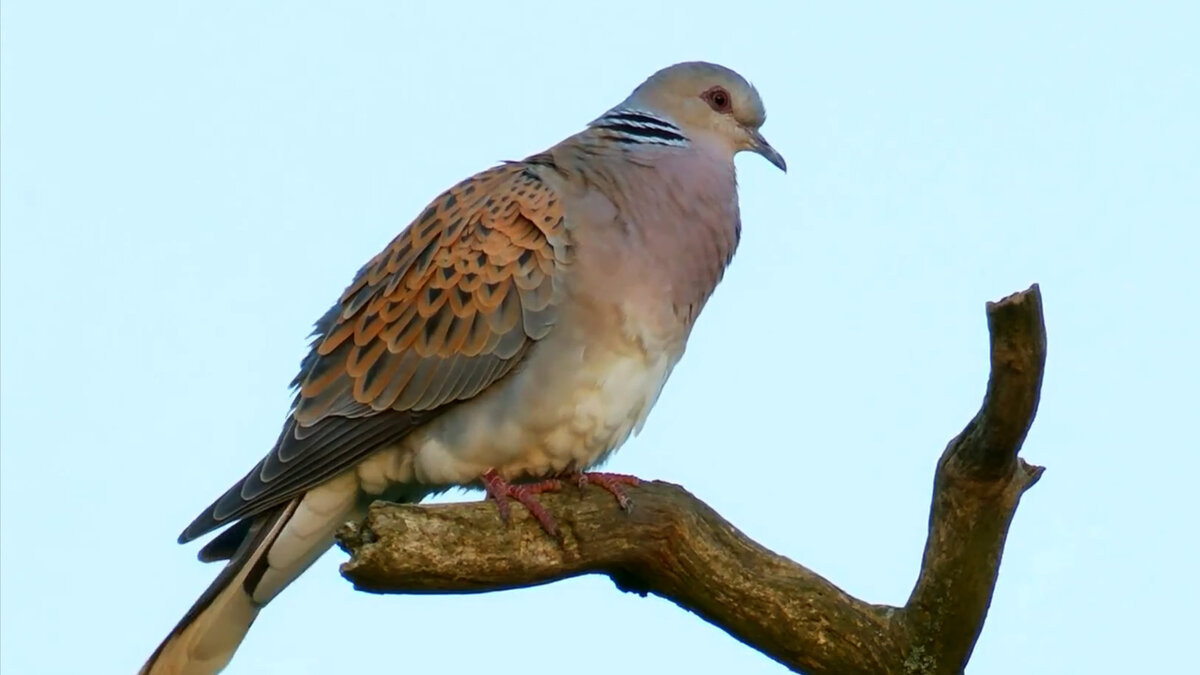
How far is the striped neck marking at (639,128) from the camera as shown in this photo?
17.7 ft

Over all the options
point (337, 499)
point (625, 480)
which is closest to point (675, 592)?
point (625, 480)

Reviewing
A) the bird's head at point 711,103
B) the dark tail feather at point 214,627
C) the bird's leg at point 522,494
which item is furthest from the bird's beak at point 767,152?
the dark tail feather at point 214,627

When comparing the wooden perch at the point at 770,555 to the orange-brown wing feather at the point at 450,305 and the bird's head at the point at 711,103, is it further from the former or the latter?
the bird's head at the point at 711,103

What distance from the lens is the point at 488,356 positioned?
16.1 ft

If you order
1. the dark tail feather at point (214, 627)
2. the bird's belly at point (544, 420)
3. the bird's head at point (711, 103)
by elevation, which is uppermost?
the bird's head at point (711, 103)

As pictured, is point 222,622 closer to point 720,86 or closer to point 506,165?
point 506,165

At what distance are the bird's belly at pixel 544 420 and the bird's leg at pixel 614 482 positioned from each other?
21cm

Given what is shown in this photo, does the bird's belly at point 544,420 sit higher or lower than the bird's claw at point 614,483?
higher

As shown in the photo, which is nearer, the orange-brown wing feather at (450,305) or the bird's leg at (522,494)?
the bird's leg at (522,494)

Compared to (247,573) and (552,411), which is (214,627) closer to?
(247,573)

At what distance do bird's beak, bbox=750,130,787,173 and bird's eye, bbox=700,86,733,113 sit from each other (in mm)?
118

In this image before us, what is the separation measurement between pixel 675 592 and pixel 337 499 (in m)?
1.20

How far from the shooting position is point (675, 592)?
Result: 4.30 m

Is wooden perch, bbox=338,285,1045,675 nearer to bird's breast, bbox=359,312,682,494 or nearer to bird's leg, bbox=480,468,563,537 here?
bird's leg, bbox=480,468,563,537
